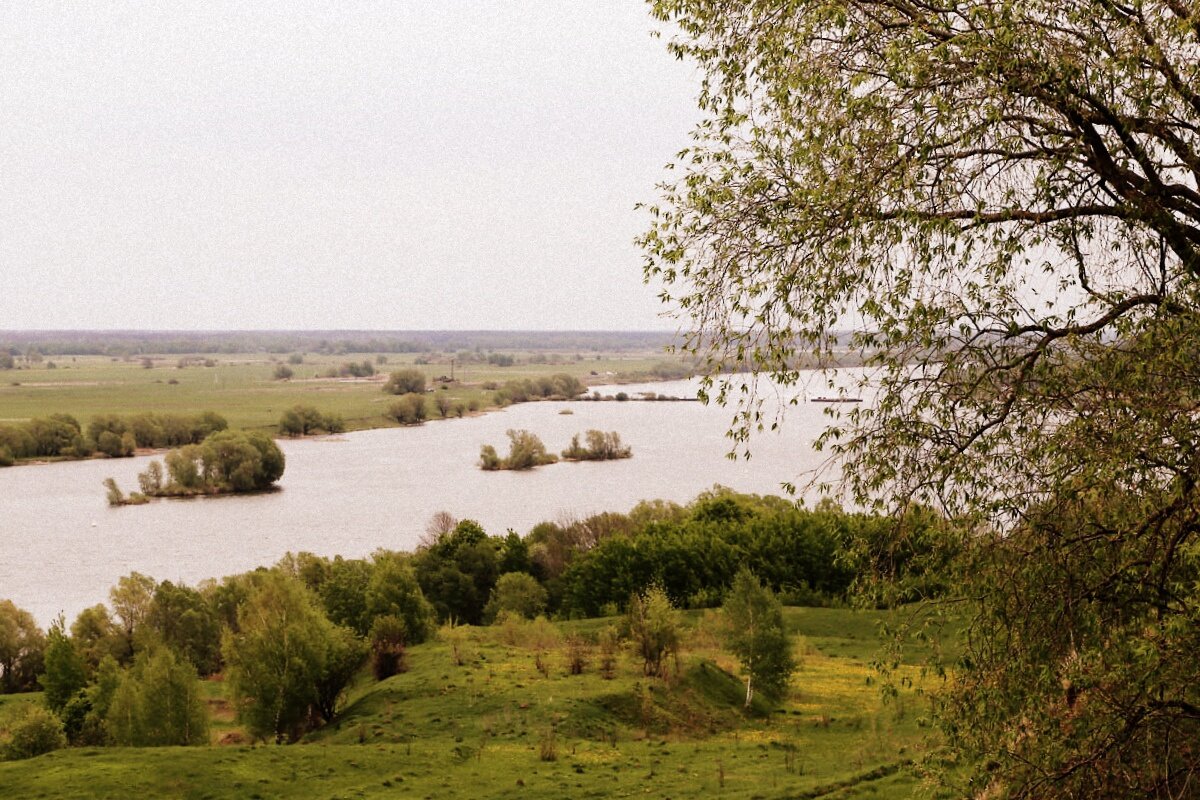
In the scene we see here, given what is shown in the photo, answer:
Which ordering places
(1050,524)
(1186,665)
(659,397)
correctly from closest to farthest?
(1186,665)
(1050,524)
(659,397)

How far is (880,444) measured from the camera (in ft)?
25.6

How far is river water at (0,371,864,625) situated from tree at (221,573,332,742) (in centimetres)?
2841

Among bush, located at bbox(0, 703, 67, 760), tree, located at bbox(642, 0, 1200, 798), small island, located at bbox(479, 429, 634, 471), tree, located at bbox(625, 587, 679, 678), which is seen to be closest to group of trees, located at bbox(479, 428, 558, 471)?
small island, located at bbox(479, 429, 634, 471)

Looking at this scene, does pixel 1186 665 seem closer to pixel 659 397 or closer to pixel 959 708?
pixel 959 708

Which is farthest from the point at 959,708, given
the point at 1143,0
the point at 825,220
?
the point at 1143,0

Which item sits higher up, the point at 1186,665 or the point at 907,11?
the point at 907,11

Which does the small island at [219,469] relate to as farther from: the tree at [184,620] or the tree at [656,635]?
the tree at [656,635]

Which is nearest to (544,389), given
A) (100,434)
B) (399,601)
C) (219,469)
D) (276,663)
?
(100,434)

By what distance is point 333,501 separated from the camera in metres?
78.6

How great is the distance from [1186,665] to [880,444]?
258 centimetres

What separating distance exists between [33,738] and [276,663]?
288 inches

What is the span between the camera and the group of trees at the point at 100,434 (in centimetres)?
10900

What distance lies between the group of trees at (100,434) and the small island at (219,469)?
65.6 feet

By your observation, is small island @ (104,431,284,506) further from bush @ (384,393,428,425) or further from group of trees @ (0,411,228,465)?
bush @ (384,393,428,425)
